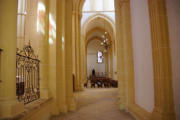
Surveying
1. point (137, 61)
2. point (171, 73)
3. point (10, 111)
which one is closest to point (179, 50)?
point (171, 73)

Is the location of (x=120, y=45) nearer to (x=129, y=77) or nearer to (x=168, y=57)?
(x=129, y=77)

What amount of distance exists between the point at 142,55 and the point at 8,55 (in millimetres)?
3808

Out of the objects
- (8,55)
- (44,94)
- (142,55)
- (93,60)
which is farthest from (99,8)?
(8,55)

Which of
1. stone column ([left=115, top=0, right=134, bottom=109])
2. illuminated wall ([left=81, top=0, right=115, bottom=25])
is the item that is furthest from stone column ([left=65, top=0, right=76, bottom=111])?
illuminated wall ([left=81, top=0, right=115, bottom=25])

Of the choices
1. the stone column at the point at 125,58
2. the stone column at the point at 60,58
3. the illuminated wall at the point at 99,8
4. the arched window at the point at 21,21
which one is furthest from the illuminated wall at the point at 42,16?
the illuminated wall at the point at 99,8

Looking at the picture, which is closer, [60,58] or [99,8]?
[60,58]

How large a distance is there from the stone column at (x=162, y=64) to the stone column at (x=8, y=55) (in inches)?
121

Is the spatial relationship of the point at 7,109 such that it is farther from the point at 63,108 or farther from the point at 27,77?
the point at 63,108

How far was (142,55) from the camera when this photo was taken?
463 centimetres

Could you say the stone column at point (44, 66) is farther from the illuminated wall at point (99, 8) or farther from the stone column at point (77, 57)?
Answer: the illuminated wall at point (99, 8)

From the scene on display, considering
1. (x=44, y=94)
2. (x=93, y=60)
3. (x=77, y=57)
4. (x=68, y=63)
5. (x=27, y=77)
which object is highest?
(x=93, y=60)

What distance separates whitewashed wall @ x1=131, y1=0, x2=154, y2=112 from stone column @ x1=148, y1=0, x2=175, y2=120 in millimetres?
570

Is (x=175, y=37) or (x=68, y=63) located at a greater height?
(x=175, y=37)

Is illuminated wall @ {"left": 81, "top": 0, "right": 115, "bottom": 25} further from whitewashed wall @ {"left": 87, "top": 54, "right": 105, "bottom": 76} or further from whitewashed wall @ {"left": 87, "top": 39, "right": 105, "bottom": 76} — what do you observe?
whitewashed wall @ {"left": 87, "top": 54, "right": 105, "bottom": 76}
